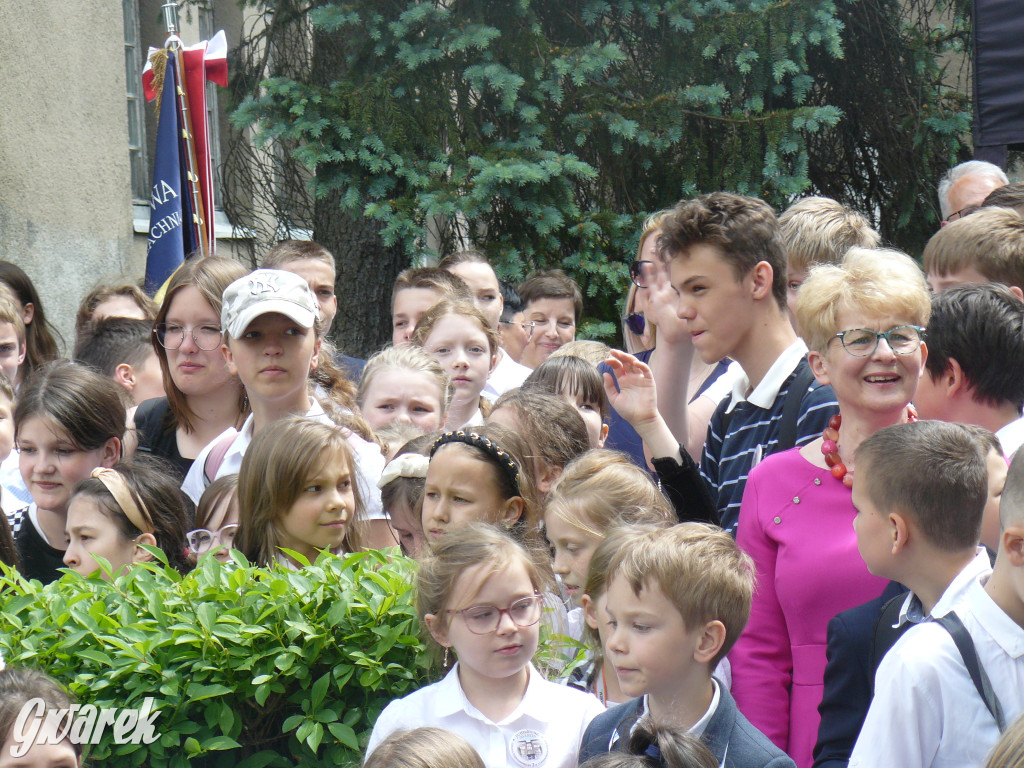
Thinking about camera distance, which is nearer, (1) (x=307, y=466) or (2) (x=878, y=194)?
(1) (x=307, y=466)

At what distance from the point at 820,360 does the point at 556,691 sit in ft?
3.49

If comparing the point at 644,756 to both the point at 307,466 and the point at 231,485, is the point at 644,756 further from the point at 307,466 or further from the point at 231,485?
the point at 231,485

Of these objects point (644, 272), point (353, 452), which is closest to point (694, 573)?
point (353, 452)

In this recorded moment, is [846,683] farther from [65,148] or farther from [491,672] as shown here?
[65,148]

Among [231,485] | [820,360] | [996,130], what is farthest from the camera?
[996,130]

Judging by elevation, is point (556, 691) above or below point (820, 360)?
below

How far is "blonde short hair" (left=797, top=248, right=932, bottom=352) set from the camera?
2877 mm

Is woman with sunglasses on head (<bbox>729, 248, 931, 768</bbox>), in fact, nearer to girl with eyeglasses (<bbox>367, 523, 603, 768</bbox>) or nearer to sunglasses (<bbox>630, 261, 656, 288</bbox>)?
girl with eyeglasses (<bbox>367, 523, 603, 768</bbox>)

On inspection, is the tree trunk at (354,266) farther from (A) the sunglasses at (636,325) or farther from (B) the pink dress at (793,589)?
(B) the pink dress at (793,589)

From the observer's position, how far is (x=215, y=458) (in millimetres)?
4016

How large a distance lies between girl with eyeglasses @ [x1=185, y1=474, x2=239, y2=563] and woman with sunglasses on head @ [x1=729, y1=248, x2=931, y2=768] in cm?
166

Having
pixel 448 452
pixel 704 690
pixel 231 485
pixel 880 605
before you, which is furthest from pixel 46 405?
pixel 880 605

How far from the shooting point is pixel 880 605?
8.12ft

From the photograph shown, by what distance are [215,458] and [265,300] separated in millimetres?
612
